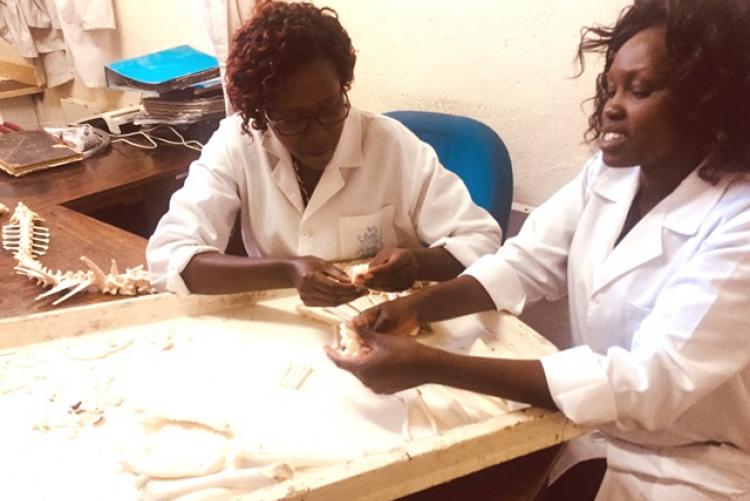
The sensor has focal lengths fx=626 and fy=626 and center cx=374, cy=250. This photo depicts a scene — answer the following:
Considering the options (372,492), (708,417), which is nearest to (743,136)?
(708,417)

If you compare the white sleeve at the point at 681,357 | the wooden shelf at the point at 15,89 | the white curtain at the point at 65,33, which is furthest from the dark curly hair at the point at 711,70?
the wooden shelf at the point at 15,89

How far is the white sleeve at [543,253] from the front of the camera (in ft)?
4.03

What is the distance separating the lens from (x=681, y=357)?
2.92 feet

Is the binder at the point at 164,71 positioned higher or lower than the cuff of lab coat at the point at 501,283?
higher

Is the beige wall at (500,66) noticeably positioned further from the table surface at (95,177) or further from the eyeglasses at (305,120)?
the table surface at (95,177)

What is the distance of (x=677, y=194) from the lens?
1.02m

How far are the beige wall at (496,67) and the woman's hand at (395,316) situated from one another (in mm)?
849

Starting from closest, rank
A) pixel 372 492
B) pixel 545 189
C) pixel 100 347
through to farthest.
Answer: pixel 372 492 → pixel 100 347 → pixel 545 189

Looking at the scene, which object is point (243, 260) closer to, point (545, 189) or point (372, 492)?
point (372, 492)

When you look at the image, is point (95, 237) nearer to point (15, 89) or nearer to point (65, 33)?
point (65, 33)

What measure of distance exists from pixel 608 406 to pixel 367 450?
35cm

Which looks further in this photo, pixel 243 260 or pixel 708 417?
pixel 243 260

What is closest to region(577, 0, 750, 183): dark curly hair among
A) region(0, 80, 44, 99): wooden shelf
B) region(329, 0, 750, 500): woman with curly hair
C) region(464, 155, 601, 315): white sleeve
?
region(329, 0, 750, 500): woman with curly hair

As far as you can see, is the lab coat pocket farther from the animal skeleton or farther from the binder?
the binder
